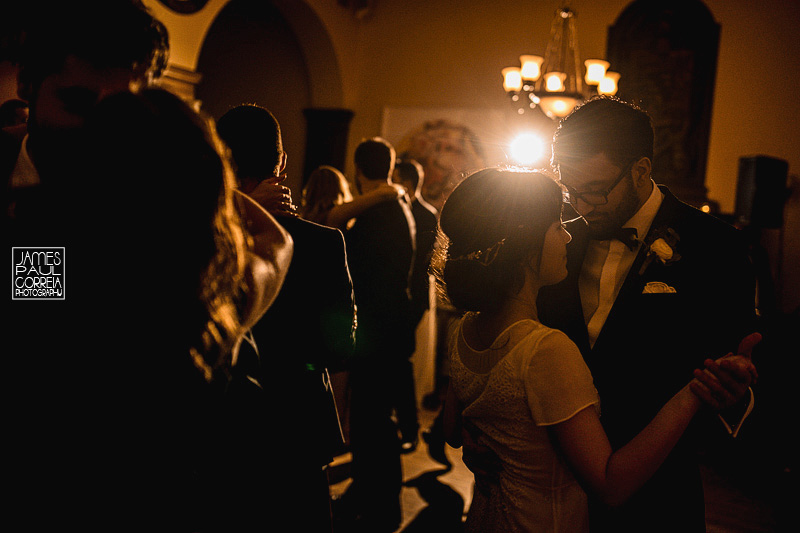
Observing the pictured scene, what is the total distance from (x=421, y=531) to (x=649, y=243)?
2.04 m

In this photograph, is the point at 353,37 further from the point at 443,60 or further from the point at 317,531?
the point at 317,531

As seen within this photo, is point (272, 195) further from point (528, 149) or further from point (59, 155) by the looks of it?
point (528, 149)

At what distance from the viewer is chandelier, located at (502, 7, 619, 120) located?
4641mm

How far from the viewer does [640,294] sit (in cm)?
155

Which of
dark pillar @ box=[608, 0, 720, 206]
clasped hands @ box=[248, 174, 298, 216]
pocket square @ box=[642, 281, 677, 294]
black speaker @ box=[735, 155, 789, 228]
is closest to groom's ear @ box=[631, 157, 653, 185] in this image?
pocket square @ box=[642, 281, 677, 294]

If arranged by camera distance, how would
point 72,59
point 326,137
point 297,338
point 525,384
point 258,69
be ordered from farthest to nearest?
1. point 326,137
2. point 258,69
3. point 297,338
4. point 525,384
5. point 72,59

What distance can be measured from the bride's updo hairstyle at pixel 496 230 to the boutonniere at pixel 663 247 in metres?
0.45

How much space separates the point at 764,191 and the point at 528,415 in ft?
16.3

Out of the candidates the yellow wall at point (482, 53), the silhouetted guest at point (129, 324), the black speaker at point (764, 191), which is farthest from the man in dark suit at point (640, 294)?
the black speaker at point (764, 191)

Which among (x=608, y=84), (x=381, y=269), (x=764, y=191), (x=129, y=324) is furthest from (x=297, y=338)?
(x=764, y=191)

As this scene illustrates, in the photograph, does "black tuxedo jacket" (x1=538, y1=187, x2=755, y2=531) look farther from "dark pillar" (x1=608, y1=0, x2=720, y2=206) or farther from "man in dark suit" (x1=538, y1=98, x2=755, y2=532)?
"dark pillar" (x1=608, y1=0, x2=720, y2=206)

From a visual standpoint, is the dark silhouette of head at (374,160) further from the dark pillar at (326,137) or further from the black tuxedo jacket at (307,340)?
the dark pillar at (326,137)

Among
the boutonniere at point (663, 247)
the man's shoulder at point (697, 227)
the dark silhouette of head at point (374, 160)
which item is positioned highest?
the dark silhouette of head at point (374, 160)

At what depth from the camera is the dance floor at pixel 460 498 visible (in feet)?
10.5
